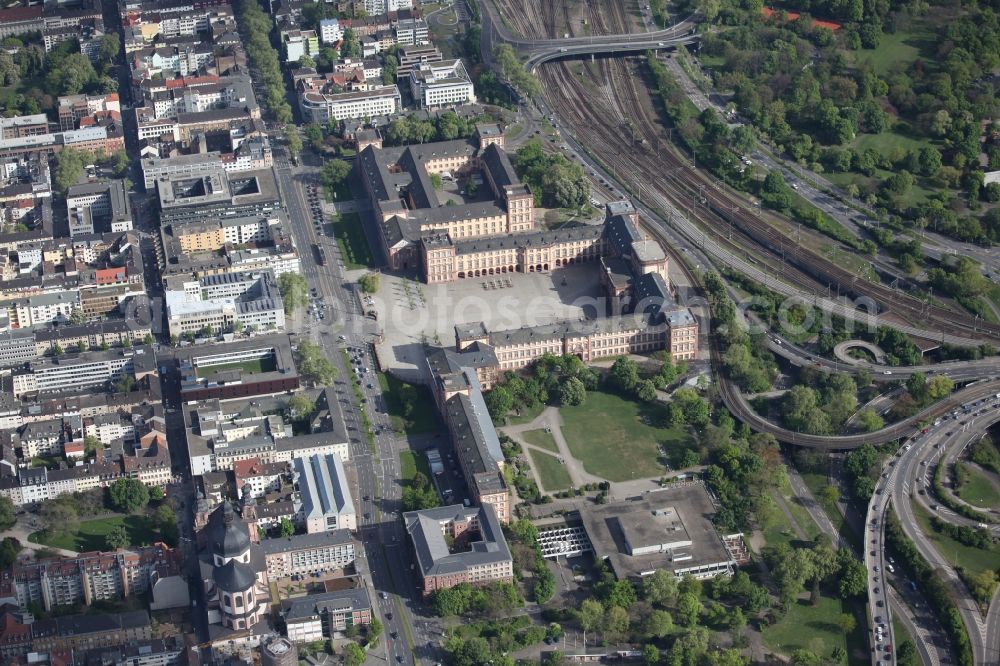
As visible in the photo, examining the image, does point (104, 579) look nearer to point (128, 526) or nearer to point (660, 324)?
point (128, 526)

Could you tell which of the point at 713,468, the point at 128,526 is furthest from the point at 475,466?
the point at 128,526

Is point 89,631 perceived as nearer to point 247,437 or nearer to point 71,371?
point 247,437

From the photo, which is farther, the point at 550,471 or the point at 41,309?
the point at 41,309

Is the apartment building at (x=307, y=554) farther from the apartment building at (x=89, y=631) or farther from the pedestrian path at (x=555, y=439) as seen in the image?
the pedestrian path at (x=555, y=439)

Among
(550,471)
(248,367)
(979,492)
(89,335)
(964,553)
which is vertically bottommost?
(964,553)

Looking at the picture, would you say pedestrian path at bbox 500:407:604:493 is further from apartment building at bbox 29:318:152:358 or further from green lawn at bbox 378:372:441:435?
apartment building at bbox 29:318:152:358

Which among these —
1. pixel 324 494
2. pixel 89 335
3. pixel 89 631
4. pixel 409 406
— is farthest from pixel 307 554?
pixel 89 335

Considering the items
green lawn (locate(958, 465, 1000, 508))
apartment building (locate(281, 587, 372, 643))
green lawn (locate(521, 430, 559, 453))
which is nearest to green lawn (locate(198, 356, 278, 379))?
green lawn (locate(521, 430, 559, 453))

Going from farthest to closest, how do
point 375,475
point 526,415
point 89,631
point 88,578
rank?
point 526,415 → point 375,475 → point 88,578 → point 89,631
